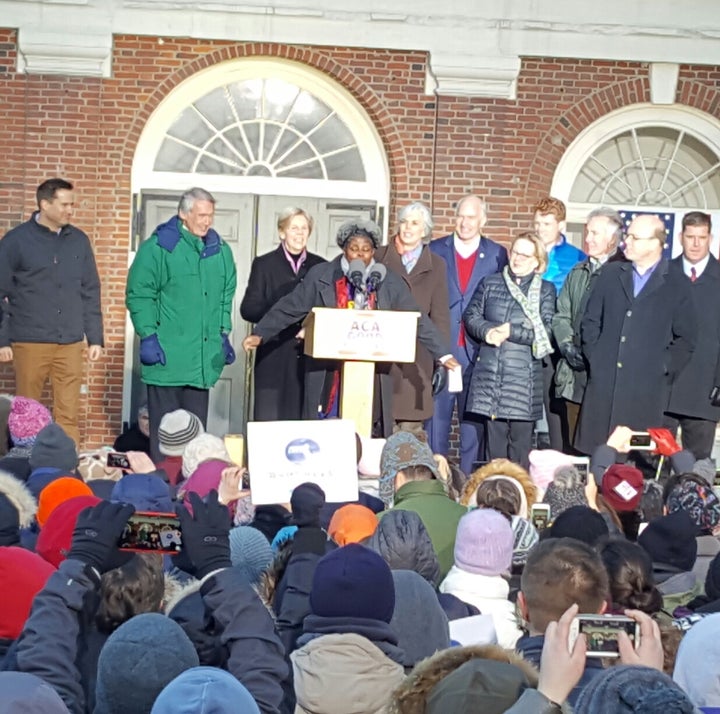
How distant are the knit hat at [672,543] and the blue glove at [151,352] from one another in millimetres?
4930

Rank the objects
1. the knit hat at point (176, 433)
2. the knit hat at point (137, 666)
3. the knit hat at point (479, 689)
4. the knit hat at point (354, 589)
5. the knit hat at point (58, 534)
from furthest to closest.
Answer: the knit hat at point (176, 433) < the knit hat at point (58, 534) < the knit hat at point (354, 589) < the knit hat at point (137, 666) < the knit hat at point (479, 689)

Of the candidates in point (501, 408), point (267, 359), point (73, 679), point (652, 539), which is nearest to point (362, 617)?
point (73, 679)

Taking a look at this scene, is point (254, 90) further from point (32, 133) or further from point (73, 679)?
point (73, 679)

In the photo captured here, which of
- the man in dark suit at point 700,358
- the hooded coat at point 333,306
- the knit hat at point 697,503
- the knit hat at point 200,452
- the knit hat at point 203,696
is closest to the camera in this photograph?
the knit hat at point 203,696

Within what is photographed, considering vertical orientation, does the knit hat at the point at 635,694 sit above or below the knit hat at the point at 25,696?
above

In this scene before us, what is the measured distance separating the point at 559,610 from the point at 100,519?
1399 mm

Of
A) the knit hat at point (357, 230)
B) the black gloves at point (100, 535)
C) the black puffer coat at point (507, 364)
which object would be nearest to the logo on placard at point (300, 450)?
the knit hat at point (357, 230)

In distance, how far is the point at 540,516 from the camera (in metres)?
6.76

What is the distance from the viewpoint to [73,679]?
4270mm

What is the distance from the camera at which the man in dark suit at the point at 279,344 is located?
10.8 meters

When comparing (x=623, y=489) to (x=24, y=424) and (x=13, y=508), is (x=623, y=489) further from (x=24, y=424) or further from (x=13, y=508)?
(x=24, y=424)

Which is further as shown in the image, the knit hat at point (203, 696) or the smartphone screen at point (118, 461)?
the smartphone screen at point (118, 461)

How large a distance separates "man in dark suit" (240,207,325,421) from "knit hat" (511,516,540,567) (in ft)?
15.1

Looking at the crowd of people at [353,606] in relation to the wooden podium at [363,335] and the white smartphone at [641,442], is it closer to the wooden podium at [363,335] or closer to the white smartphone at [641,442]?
the white smartphone at [641,442]
